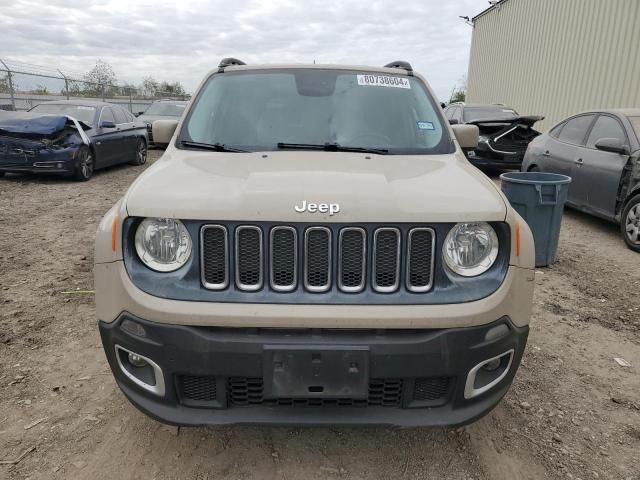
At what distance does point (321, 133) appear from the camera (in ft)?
10.2

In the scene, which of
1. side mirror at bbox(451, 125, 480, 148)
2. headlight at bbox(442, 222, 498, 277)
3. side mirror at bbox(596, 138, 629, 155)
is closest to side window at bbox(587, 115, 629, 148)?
side mirror at bbox(596, 138, 629, 155)

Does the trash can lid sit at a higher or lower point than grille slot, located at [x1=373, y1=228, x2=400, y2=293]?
lower

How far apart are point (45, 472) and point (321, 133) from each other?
2.23 meters

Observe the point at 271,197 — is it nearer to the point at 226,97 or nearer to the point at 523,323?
the point at 523,323

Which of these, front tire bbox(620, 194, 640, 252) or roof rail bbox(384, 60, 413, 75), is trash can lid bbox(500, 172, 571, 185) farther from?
roof rail bbox(384, 60, 413, 75)

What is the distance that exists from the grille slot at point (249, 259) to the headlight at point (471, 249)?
2.49 feet

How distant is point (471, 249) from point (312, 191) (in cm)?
70

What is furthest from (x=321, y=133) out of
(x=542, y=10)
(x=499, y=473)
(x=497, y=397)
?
(x=542, y=10)

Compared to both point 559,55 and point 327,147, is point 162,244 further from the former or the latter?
point 559,55

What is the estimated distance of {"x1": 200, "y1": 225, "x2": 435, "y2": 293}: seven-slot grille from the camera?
2.07 m

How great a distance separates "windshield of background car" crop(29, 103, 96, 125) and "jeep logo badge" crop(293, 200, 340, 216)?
10.2 metres

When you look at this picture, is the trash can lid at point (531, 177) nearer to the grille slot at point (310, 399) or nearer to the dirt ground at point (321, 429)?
the dirt ground at point (321, 429)

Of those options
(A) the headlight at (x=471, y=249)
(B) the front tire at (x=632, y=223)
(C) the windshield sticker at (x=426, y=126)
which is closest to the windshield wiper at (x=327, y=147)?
(C) the windshield sticker at (x=426, y=126)

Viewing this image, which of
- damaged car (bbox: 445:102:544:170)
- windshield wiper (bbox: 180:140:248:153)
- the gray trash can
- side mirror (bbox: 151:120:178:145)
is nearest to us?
windshield wiper (bbox: 180:140:248:153)
